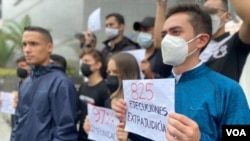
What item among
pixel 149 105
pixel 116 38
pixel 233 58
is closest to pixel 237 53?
pixel 233 58

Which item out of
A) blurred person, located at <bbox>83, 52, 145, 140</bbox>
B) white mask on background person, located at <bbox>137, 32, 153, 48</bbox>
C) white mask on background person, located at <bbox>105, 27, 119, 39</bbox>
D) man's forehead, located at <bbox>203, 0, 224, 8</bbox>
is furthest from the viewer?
white mask on background person, located at <bbox>105, 27, 119, 39</bbox>

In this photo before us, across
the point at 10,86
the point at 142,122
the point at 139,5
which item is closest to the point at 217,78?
the point at 142,122

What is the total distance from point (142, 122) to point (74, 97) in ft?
4.33

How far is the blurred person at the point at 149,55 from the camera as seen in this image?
391 centimetres

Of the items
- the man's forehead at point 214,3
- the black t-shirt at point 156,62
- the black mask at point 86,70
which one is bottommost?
the black mask at point 86,70

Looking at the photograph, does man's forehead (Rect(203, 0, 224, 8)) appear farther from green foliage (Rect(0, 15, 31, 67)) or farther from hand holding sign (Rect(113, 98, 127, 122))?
green foliage (Rect(0, 15, 31, 67))

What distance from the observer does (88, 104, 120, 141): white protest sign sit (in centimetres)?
334

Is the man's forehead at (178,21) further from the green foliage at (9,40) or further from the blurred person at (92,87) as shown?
the green foliage at (9,40)

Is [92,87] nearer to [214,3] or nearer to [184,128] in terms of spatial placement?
[214,3]

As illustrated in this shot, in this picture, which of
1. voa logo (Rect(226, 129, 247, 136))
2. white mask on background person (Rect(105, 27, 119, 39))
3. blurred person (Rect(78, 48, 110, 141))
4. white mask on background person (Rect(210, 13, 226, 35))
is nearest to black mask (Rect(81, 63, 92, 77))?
blurred person (Rect(78, 48, 110, 141))

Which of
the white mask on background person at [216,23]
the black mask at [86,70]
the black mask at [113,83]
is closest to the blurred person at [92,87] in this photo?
the black mask at [86,70]

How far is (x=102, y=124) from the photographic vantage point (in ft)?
11.3

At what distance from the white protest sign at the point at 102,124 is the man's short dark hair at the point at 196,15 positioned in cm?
122

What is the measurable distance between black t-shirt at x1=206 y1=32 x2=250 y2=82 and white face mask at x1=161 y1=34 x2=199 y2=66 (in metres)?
0.44
